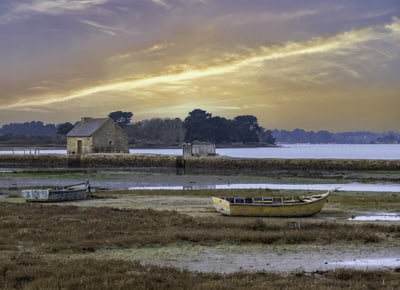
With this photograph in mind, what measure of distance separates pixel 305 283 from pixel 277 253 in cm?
431

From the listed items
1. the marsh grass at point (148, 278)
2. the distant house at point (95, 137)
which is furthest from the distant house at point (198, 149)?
the marsh grass at point (148, 278)

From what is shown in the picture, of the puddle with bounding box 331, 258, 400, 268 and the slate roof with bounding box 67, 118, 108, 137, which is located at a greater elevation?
the slate roof with bounding box 67, 118, 108, 137

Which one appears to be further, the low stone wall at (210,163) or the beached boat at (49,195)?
the low stone wall at (210,163)

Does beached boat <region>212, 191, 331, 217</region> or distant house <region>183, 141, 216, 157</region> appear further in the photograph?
distant house <region>183, 141, 216, 157</region>

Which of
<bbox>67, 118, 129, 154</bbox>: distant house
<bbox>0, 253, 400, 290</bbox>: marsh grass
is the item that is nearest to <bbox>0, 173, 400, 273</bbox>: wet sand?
<bbox>0, 253, 400, 290</bbox>: marsh grass

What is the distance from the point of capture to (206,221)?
20391mm

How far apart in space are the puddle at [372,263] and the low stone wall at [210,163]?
56.4m

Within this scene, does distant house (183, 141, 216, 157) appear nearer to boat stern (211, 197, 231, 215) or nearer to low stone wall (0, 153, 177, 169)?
low stone wall (0, 153, 177, 169)

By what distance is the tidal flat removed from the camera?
10.1 meters

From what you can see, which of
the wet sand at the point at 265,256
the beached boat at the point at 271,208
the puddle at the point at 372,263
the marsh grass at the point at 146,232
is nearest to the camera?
the wet sand at the point at 265,256

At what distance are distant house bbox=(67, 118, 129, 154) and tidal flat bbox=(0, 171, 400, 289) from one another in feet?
200

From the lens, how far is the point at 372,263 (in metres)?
13.0

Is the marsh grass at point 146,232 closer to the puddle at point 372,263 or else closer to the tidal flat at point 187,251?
the tidal flat at point 187,251

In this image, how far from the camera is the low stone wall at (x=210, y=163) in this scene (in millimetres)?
72500
